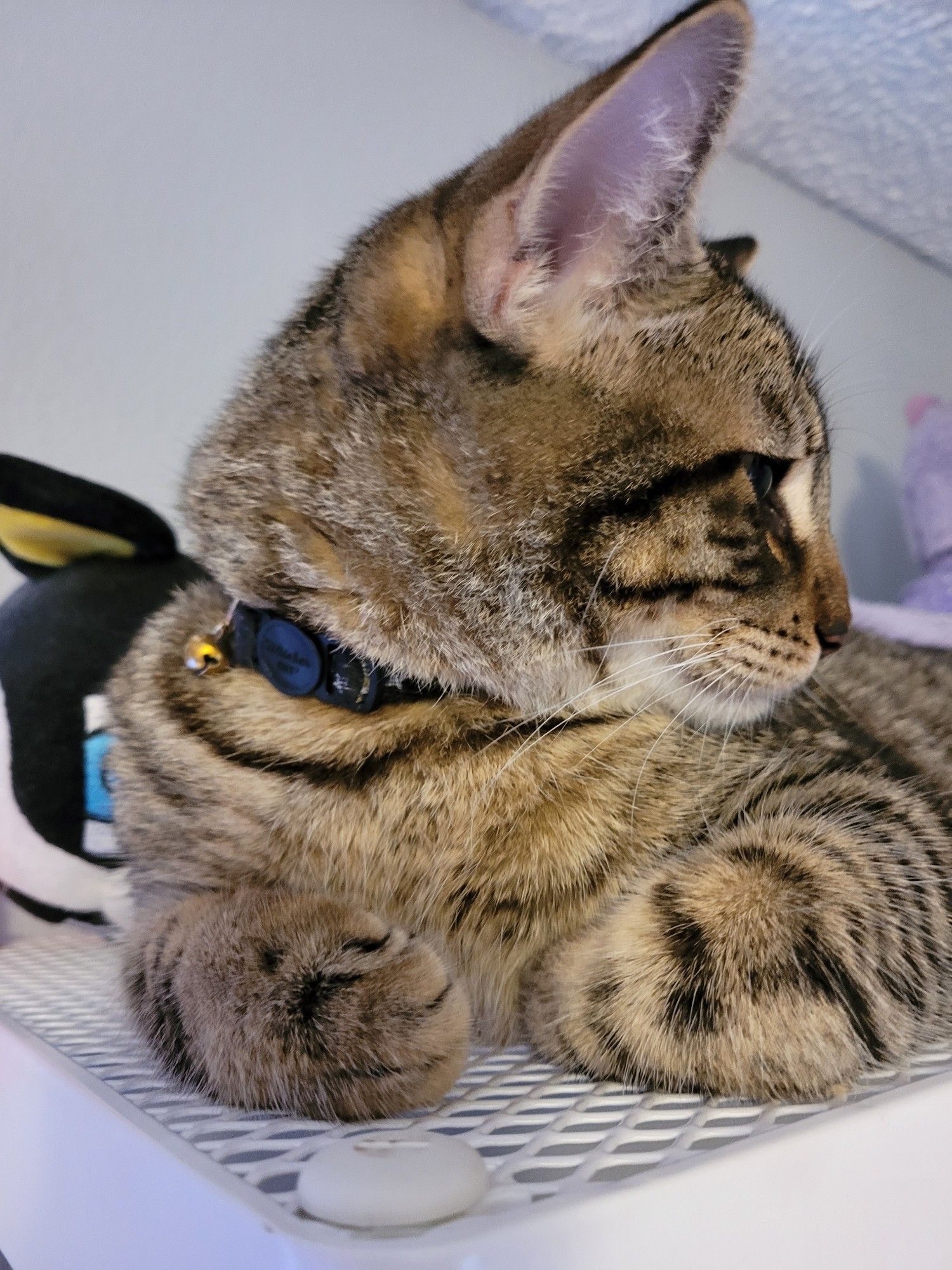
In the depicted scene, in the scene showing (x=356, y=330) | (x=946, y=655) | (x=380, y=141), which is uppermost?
(x=380, y=141)

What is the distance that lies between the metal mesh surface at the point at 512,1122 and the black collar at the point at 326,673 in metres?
0.27

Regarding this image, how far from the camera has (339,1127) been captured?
49 centimetres

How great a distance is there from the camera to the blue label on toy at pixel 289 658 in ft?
2.29

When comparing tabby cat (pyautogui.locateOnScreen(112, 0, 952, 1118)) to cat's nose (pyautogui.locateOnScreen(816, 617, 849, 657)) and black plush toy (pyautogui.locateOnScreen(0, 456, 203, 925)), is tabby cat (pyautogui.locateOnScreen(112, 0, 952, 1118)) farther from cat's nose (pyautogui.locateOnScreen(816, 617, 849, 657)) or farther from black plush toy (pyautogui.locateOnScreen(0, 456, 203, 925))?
black plush toy (pyautogui.locateOnScreen(0, 456, 203, 925))

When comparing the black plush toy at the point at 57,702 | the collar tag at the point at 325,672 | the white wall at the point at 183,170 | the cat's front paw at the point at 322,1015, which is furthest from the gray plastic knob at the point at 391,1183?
the white wall at the point at 183,170

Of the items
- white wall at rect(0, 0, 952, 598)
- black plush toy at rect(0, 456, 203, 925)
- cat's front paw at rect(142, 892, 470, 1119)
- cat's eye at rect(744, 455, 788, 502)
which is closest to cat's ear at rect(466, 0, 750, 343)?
cat's eye at rect(744, 455, 788, 502)

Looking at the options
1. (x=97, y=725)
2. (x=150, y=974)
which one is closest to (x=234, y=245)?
(x=97, y=725)

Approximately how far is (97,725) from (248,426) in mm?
483

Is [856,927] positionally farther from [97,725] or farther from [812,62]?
[812,62]

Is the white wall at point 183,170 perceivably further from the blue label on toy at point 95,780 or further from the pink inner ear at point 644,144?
the pink inner ear at point 644,144

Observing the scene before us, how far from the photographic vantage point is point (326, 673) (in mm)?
697

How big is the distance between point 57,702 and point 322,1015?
0.69 m

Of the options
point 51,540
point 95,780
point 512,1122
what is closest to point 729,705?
point 512,1122

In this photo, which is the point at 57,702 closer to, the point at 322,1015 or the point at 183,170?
the point at 322,1015
